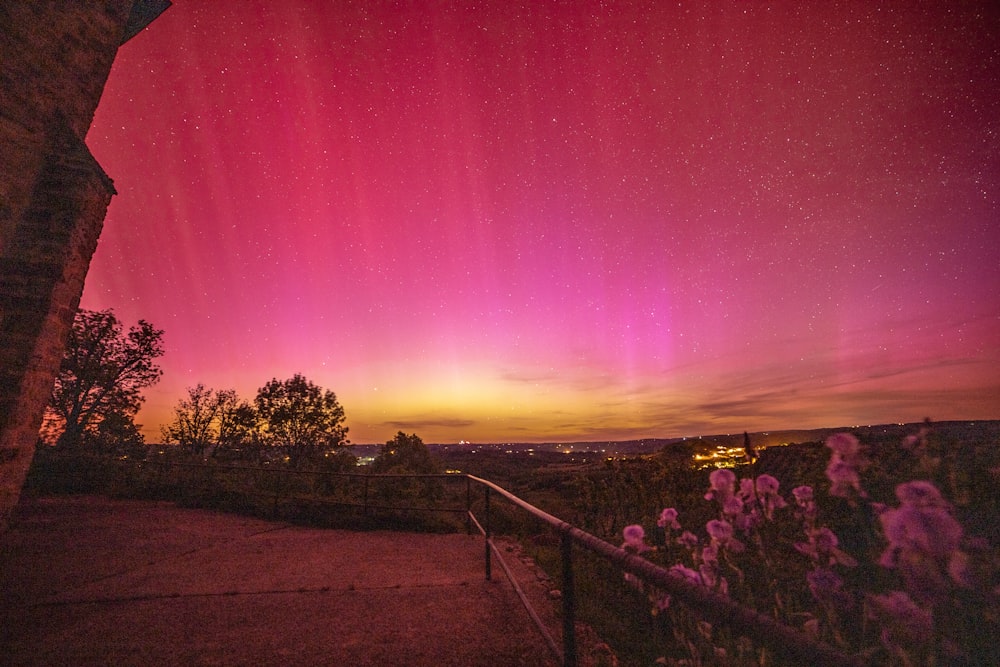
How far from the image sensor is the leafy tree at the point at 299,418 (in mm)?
22766

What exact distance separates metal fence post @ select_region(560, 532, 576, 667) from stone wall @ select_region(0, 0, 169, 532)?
609 centimetres

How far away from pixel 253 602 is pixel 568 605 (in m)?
3.19

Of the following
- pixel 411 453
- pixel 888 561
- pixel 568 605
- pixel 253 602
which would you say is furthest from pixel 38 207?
pixel 411 453

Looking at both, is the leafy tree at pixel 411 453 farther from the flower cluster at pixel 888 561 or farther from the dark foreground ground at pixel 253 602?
the flower cluster at pixel 888 561

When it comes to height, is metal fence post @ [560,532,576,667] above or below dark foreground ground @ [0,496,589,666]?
above

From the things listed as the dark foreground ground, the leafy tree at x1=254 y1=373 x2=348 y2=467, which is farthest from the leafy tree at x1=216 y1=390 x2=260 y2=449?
the dark foreground ground

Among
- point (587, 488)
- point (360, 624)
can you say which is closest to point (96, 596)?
point (360, 624)

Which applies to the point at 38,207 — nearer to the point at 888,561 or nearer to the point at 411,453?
the point at 888,561

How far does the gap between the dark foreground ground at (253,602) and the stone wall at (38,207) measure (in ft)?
4.78

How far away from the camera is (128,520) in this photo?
23.7ft

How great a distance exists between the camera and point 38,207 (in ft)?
16.8

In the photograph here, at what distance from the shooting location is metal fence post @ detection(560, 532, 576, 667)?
6.16ft

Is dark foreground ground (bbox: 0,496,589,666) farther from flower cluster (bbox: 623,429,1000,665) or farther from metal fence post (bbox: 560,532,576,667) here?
flower cluster (bbox: 623,429,1000,665)

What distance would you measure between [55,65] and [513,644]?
8.33m
